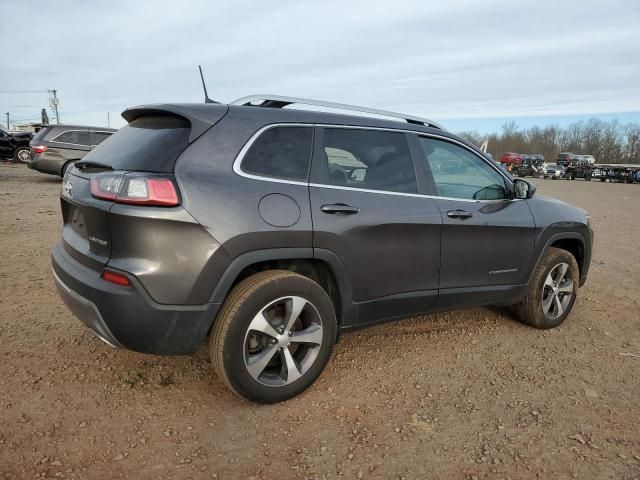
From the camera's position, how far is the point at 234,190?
2617 mm

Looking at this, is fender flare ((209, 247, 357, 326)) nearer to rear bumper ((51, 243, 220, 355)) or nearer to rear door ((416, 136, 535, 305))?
rear bumper ((51, 243, 220, 355))

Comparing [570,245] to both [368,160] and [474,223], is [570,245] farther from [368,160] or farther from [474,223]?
[368,160]

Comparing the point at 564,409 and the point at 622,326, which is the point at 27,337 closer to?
the point at 564,409

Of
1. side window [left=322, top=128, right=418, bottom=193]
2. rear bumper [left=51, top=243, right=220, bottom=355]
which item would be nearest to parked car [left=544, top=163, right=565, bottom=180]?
side window [left=322, top=128, right=418, bottom=193]

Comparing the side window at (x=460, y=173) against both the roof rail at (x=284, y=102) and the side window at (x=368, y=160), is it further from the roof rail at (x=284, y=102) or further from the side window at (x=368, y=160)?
the roof rail at (x=284, y=102)

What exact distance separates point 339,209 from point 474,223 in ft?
4.00

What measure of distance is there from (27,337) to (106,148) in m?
1.67

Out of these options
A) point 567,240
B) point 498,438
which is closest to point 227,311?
point 498,438

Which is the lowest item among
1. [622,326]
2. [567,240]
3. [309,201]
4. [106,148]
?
[622,326]

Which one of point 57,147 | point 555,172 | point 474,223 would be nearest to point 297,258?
point 474,223

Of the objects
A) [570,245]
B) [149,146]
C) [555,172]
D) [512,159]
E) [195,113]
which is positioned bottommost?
[555,172]

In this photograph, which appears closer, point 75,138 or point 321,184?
point 321,184

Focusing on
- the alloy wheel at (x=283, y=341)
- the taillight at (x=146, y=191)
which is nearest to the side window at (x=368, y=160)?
the alloy wheel at (x=283, y=341)

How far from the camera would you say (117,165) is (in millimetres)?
2723
